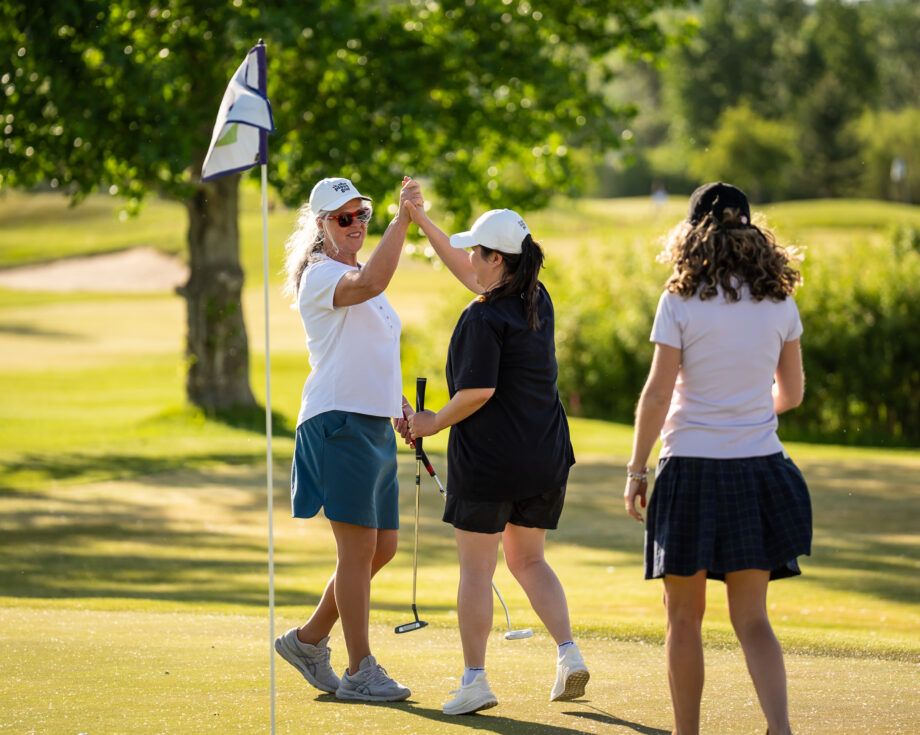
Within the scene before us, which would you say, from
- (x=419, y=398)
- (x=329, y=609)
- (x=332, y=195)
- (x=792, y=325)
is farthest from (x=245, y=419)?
(x=792, y=325)

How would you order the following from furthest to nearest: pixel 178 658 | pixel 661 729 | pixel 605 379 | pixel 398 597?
pixel 605 379 < pixel 398 597 < pixel 178 658 < pixel 661 729

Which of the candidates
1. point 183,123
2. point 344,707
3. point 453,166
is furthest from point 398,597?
point 453,166

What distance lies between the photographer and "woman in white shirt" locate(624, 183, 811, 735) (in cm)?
424

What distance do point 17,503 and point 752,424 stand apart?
10.6 m

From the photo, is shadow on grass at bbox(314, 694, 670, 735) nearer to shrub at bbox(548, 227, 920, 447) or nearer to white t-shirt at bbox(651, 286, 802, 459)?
white t-shirt at bbox(651, 286, 802, 459)

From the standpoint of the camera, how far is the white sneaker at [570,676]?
4.98 meters

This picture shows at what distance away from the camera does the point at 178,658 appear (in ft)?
19.5

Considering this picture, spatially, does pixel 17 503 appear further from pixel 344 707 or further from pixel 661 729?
pixel 661 729

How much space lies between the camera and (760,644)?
430 centimetres

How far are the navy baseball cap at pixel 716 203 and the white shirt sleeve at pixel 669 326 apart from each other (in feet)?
0.93

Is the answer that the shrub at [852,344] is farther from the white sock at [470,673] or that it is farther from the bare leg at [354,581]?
the white sock at [470,673]

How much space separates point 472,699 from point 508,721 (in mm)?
158

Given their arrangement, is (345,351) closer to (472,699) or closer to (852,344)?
(472,699)

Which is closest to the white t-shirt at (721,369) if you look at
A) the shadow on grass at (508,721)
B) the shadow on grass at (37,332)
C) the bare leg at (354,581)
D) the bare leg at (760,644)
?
the bare leg at (760,644)
